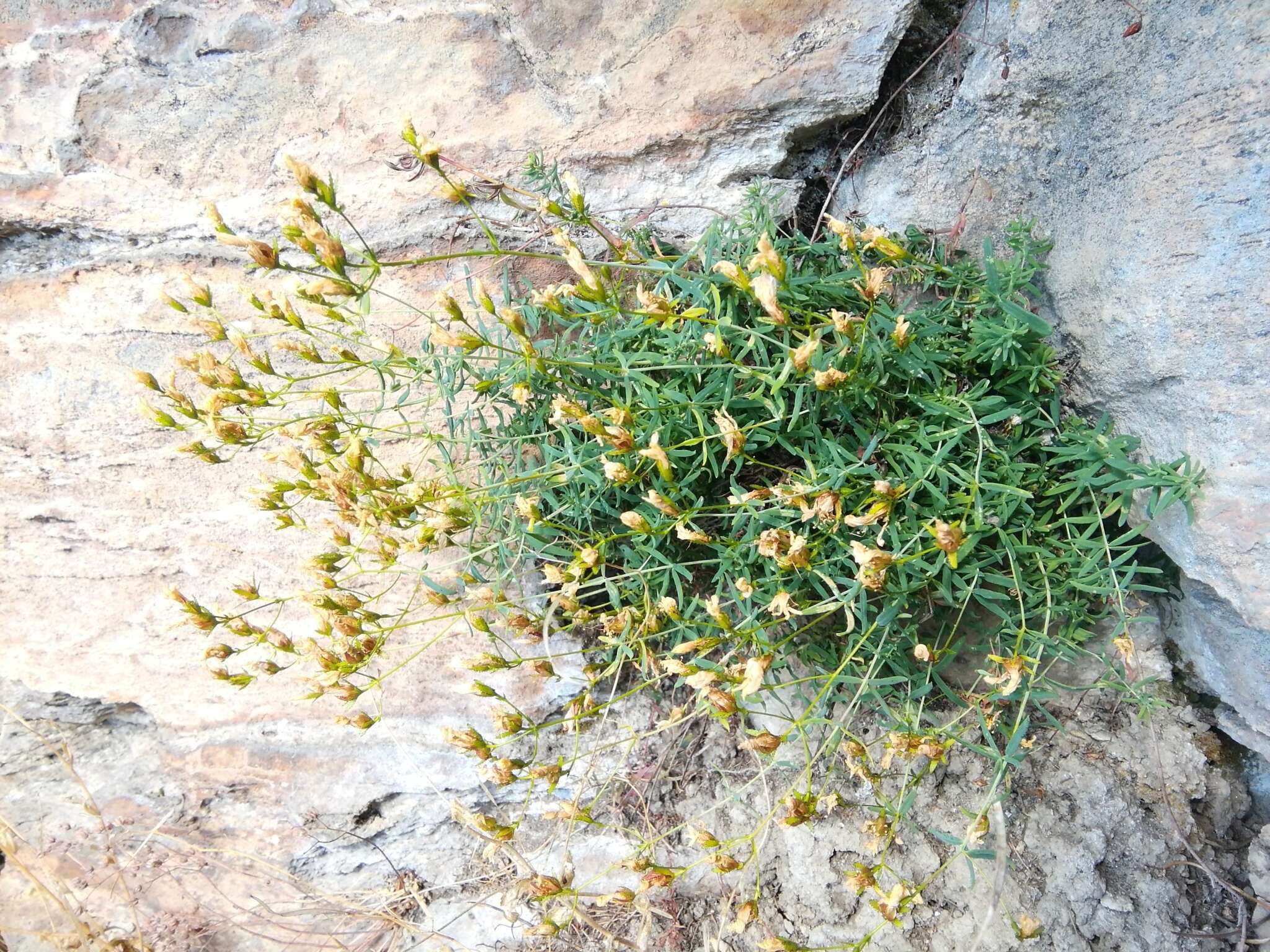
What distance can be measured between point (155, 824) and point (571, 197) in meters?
2.77

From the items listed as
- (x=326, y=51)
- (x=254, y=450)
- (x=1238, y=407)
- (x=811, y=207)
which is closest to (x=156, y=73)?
(x=326, y=51)

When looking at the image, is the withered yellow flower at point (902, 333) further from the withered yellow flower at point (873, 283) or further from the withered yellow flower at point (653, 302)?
the withered yellow flower at point (653, 302)

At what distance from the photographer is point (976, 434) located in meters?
2.20

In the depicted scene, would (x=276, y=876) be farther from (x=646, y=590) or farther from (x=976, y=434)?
(x=976, y=434)

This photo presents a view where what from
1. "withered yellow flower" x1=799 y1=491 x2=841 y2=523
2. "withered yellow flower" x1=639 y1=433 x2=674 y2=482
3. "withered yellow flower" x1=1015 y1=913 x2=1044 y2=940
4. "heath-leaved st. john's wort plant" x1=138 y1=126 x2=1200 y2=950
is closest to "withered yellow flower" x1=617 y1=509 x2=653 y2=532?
"heath-leaved st. john's wort plant" x1=138 y1=126 x2=1200 y2=950

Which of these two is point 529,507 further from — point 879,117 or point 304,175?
point 879,117

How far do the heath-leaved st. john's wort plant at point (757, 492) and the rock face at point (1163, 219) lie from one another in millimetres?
111

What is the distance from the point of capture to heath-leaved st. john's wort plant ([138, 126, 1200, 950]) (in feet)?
6.37

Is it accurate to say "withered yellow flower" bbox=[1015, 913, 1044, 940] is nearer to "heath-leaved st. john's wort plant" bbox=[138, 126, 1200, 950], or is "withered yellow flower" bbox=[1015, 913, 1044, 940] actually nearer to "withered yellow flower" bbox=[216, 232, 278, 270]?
"heath-leaved st. john's wort plant" bbox=[138, 126, 1200, 950]

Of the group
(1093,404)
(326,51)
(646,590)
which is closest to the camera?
(646,590)

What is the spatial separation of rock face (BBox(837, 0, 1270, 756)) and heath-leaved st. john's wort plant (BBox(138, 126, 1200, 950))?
11 cm

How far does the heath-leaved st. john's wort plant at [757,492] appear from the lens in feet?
6.37

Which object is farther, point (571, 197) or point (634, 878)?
point (634, 878)

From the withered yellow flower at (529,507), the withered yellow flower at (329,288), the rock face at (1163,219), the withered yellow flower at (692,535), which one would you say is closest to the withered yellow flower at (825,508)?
the withered yellow flower at (692,535)
